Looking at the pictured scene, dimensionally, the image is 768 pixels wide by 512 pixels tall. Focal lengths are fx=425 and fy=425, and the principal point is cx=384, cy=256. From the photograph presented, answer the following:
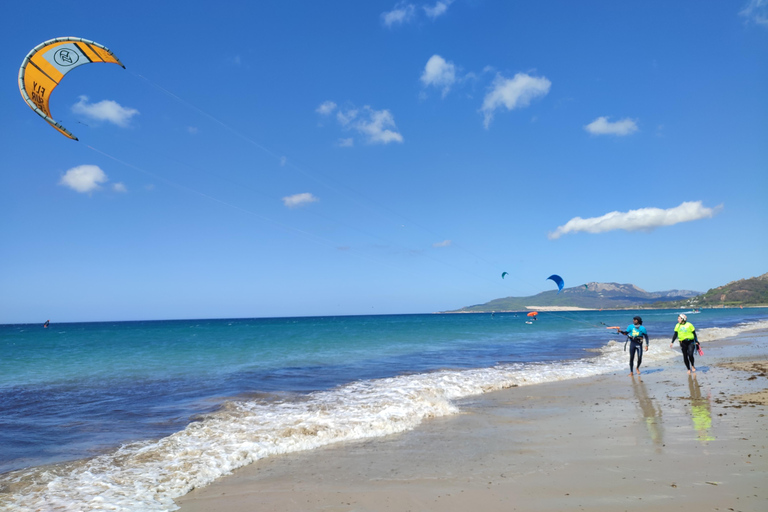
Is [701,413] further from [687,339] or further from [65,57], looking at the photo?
[65,57]

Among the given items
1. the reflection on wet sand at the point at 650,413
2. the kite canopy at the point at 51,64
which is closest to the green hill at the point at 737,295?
the reflection on wet sand at the point at 650,413

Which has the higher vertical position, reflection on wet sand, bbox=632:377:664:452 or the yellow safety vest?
the yellow safety vest

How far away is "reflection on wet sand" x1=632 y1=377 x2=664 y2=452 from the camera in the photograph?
21.7ft

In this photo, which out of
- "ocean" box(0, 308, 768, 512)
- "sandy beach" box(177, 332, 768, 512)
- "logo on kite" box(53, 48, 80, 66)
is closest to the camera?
"sandy beach" box(177, 332, 768, 512)

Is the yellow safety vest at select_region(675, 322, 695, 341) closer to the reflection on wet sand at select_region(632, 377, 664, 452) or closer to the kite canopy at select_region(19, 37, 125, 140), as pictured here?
the reflection on wet sand at select_region(632, 377, 664, 452)

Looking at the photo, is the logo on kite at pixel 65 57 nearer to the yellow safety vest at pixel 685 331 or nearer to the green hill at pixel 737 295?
the yellow safety vest at pixel 685 331

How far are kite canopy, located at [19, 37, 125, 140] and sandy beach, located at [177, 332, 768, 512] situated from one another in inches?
346

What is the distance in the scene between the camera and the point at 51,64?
9.27 m

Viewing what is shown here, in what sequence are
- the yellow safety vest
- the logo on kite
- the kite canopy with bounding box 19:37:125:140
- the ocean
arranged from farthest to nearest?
the yellow safety vest < the logo on kite < the kite canopy with bounding box 19:37:125:140 < the ocean

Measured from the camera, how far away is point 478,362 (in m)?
19.1

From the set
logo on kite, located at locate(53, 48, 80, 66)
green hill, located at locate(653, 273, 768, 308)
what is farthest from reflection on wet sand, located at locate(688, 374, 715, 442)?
green hill, located at locate(653, 273, 768, 308)

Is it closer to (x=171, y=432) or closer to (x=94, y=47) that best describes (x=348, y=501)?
(x=171, y=432)

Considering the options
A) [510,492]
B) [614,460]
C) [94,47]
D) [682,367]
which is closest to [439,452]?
[510,492]

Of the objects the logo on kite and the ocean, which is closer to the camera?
the ocean
